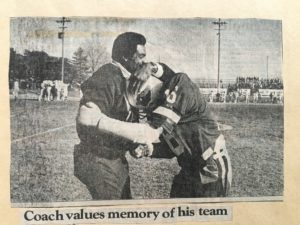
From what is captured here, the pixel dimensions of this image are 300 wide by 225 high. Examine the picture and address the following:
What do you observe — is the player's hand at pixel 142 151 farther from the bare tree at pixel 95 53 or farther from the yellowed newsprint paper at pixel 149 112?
the bare tree at pixel 95 53

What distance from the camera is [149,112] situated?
625 mm

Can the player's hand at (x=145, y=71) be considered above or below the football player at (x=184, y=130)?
above

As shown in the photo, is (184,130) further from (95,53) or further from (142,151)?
(95,53)

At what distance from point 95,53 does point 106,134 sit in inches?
4.6

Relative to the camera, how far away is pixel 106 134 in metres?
0.62

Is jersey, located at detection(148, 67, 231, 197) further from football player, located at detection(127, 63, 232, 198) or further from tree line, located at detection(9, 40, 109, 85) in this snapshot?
A: tree line, located at detection(9, 40, 109, 85)

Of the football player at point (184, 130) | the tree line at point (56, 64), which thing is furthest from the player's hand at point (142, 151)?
the tree line at point (56, 64)

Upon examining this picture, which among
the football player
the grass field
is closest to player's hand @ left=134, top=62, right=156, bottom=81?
the football player

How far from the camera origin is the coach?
618mm

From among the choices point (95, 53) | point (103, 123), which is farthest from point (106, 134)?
point (95, 53)

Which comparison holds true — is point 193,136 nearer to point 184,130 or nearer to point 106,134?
point 184,130

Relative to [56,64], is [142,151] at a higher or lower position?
lower

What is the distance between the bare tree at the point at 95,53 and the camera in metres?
0.62

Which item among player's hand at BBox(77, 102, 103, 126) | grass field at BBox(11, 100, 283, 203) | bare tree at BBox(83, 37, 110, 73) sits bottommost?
grass field at BBox(11, 100, 283, 203)
